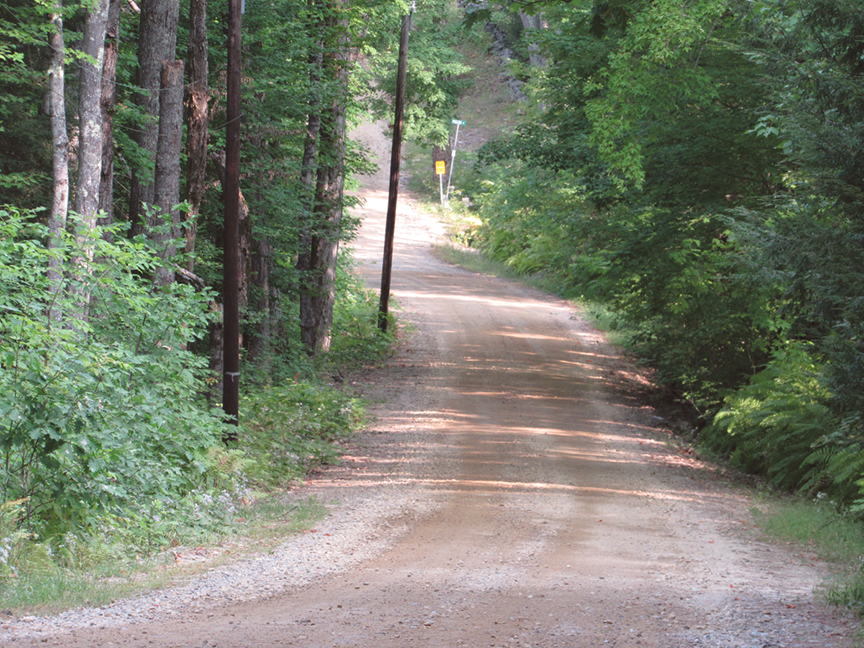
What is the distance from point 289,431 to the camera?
14734 millimetres

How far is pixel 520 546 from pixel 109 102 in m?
9.64

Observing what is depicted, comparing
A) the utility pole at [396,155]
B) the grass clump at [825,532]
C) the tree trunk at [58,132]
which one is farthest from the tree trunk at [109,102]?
the grass clump at [825,532]

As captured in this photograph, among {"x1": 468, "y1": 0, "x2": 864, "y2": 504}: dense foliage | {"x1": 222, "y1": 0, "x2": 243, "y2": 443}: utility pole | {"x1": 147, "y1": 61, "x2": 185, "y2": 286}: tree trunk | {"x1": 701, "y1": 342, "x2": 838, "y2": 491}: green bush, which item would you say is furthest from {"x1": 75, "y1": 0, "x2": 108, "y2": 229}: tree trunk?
{"x1": 701, "y1": 342, "x2": 838, "y2": 491}: green bush

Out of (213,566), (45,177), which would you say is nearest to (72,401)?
(213,566)

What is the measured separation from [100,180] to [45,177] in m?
1.51

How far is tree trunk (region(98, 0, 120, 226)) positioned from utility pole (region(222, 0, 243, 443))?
7.38 feet

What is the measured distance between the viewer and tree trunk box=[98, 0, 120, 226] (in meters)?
13.6

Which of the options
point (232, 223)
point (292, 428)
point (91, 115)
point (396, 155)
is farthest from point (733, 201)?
point (91, 115)

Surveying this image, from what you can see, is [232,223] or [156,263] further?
[232,223]

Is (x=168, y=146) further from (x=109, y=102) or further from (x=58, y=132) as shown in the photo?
(x=58, y=132)

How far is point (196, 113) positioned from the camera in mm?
13836

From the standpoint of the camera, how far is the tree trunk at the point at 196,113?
45.0 feet

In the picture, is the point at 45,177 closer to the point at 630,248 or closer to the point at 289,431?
the point at 289,431

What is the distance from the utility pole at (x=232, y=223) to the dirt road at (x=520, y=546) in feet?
6.58
